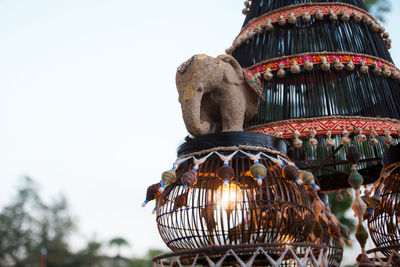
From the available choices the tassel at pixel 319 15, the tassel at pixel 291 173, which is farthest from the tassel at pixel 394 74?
the tassel at pixel 291 173

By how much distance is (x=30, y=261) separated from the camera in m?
15.0

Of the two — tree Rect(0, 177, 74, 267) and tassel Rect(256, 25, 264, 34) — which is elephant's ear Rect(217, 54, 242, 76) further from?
tree Rect(0, 177, 74, 267)

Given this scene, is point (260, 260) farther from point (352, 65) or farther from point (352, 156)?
point (352, 65)

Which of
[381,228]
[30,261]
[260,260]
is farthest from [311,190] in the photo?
[30,261]

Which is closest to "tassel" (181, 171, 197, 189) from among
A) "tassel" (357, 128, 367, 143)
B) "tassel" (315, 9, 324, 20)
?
"tassel" (357, 128, 367, 143)

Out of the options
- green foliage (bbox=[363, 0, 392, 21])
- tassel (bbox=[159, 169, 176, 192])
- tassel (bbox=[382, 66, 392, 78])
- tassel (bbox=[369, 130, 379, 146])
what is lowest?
tassel (bbox=[159, 169, 176, 192])

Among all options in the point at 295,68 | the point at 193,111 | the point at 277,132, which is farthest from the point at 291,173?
the point at 295,68

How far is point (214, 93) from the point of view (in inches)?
79.0

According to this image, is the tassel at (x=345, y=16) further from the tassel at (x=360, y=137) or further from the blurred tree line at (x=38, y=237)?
the blurred tree line at (x=38, y=237)

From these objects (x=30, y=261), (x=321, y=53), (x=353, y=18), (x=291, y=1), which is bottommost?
(x=30, y=261)

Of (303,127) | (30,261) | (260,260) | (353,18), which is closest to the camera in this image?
(260,260)

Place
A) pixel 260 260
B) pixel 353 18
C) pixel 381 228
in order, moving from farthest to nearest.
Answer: pixel 353 18 → pixel 381 228 → pixel 260 260

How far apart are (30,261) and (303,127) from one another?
51.4 ft

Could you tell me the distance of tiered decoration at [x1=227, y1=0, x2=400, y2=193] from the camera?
Result: 2.23 meters
